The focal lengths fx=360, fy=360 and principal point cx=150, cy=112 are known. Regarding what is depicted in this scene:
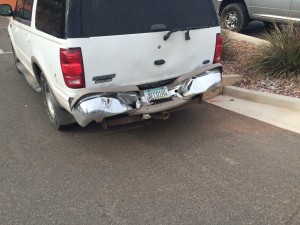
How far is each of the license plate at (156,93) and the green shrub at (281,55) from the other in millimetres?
2908

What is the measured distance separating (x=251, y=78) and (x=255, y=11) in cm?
350

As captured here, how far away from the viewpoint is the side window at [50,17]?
3.65m

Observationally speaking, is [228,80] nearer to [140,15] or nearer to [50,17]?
[140,15]

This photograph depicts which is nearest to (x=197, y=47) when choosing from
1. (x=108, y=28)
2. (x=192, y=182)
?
(x=108, y=28)

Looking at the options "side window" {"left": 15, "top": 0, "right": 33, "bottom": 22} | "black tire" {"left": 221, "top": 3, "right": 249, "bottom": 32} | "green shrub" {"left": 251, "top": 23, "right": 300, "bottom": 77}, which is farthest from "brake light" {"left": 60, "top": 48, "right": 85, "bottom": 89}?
"black tire" {"left": 221, "top": 3, "right": 249, "bottom": 32}

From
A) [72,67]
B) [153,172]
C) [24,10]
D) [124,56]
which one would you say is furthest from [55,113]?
[24,10]

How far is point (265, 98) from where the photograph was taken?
552 centimetres

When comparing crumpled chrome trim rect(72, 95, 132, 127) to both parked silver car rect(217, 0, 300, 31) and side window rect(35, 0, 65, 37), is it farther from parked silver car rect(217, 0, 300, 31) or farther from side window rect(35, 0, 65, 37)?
parked silver car rect(217, 0, 300, 31)

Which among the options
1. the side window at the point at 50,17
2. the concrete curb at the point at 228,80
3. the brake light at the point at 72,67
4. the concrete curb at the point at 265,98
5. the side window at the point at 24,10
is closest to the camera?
the brake light at the point at 72,67

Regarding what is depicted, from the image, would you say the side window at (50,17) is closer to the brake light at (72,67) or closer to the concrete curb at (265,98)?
the brake light at (72,67)

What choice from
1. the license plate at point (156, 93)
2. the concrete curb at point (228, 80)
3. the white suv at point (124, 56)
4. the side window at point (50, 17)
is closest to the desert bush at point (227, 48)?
the concrete curb at point (228, 80)

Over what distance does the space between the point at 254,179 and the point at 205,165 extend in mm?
530

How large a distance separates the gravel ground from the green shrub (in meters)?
0.14

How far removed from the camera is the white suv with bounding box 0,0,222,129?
11.7 ft
